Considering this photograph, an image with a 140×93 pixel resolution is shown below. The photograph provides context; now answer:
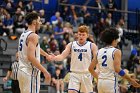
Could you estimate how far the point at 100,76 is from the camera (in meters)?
7.87

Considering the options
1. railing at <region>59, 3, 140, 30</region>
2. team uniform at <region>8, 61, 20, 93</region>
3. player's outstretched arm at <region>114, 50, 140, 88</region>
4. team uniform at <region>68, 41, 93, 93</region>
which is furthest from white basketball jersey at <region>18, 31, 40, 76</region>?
railing at <region>59, 3, 140, 30</region>

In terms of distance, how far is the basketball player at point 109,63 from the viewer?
7.55 meters

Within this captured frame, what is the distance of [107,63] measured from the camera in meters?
7.69

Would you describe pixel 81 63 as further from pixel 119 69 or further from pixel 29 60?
pixel 119 69

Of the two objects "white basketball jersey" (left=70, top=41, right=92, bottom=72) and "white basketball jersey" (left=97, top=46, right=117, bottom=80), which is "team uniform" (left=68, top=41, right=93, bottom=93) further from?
"white basketball jersey" (left=97, top=46, right=117, bottom=80)

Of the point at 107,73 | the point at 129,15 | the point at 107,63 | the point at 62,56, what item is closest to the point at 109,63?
the point at 107,63

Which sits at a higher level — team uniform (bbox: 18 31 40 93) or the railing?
the railing

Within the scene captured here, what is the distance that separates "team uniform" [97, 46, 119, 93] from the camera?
25.2ft

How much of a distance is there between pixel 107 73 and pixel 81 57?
7.69 feet

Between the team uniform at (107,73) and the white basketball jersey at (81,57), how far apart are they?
85.2 inches

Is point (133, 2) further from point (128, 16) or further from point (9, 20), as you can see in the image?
point (9, 20)

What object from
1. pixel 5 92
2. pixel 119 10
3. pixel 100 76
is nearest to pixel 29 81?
pixel 100 76

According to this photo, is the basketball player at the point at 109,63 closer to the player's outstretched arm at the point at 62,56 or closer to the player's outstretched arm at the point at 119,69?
the player's outstretched arm at the point at 119,69

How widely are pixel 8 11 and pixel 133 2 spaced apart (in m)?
10.7
